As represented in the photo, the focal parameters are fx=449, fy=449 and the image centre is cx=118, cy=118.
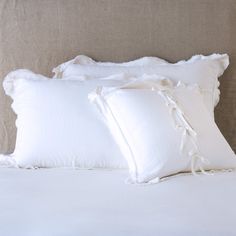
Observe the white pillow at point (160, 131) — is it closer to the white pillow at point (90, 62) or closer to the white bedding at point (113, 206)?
the white bedding at point (113, 206)

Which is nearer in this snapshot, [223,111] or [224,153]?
[224,153]

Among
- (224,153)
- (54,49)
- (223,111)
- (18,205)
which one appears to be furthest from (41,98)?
(223,111)

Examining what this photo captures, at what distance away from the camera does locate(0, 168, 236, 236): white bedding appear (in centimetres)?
103

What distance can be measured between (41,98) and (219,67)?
783 millimetres

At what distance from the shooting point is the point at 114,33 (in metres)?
2.03

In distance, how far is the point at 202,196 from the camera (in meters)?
1.25

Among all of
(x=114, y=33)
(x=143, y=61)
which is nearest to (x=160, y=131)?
(x=143, y=61)

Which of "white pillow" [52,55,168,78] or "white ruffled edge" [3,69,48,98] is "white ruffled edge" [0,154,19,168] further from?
"white pillow" [52,55,168,78]

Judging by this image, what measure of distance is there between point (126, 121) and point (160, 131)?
12 cm

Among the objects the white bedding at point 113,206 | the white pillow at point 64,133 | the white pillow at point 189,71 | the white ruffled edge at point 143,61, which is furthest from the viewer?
the white ruffled edge at point 143,61

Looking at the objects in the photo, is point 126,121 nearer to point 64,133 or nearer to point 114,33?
point 64,133

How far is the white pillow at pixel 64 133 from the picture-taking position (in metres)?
1.62

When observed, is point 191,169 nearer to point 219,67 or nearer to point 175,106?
point 175,106

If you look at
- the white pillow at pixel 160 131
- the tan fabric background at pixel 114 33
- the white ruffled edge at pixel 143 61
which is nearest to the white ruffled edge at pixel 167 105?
the white pillow at pixel 160 131
